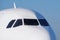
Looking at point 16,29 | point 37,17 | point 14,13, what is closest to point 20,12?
point 14,13

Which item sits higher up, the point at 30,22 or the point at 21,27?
the point at 30,22

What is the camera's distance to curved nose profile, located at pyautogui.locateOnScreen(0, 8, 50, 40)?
8.16m

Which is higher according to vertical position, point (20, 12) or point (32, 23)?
point (20, 12)

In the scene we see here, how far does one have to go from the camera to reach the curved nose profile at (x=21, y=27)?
8164mm

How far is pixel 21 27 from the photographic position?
29.1ft

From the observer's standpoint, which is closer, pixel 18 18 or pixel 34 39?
pixel 34 39

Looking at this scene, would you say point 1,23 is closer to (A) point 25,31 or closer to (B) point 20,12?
(B) point 20,12

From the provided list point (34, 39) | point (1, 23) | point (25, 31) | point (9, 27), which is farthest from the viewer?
point (1, 23)

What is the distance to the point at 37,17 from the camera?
1010 centimetres

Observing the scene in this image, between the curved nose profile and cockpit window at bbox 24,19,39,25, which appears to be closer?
the curved nose profile

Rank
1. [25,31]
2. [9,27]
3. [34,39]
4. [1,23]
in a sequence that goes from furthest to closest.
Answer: [1,23] < [9,27] < [25,31] < [34,39]

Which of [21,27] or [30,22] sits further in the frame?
[30,22]

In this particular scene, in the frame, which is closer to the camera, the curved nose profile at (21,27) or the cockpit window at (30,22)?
the curved nose profile at (21,27)

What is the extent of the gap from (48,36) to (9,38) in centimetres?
200
